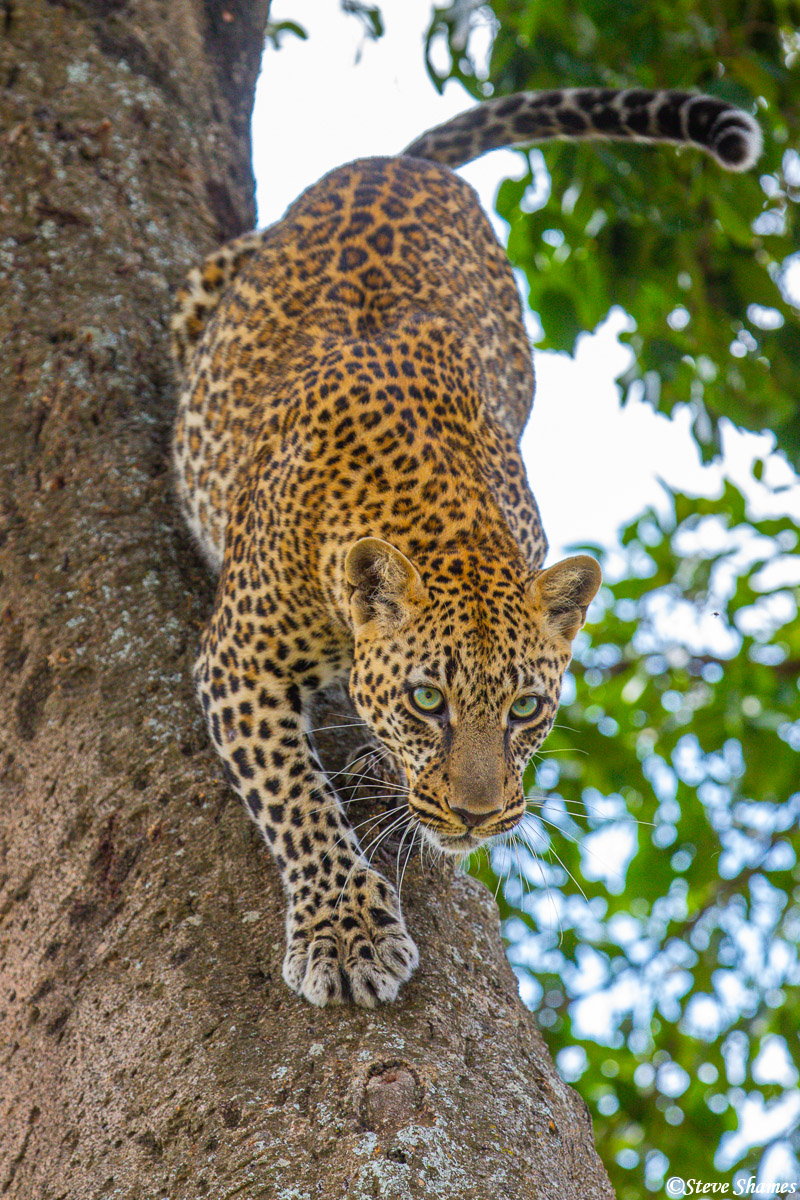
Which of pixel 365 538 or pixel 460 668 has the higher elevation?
pixel 365 538

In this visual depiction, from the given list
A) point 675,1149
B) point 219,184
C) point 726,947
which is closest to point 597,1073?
point 675,1149

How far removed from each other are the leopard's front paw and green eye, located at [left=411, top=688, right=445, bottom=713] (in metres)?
0.51

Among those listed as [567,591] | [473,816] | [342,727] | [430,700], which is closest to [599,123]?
[567,591]

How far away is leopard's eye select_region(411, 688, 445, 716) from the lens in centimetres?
329

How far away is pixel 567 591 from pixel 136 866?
1.49 m

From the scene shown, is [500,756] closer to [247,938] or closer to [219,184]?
[247,938]

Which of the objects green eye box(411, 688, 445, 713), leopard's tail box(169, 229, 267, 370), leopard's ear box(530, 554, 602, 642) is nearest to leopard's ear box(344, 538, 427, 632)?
green eye box(411, 688, 445, 713)

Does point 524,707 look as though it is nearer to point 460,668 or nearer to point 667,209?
point 460,668

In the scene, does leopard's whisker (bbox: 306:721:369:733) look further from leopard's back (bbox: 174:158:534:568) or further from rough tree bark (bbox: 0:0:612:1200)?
leopard's back (bbox: 174:158:534:568)

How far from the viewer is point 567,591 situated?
11.6 ft

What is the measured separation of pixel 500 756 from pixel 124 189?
3.07 m

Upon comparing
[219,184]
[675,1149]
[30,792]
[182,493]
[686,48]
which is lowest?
[675,1149]

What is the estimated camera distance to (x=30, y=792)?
136 inches

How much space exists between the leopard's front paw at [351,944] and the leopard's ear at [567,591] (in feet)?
3.10
